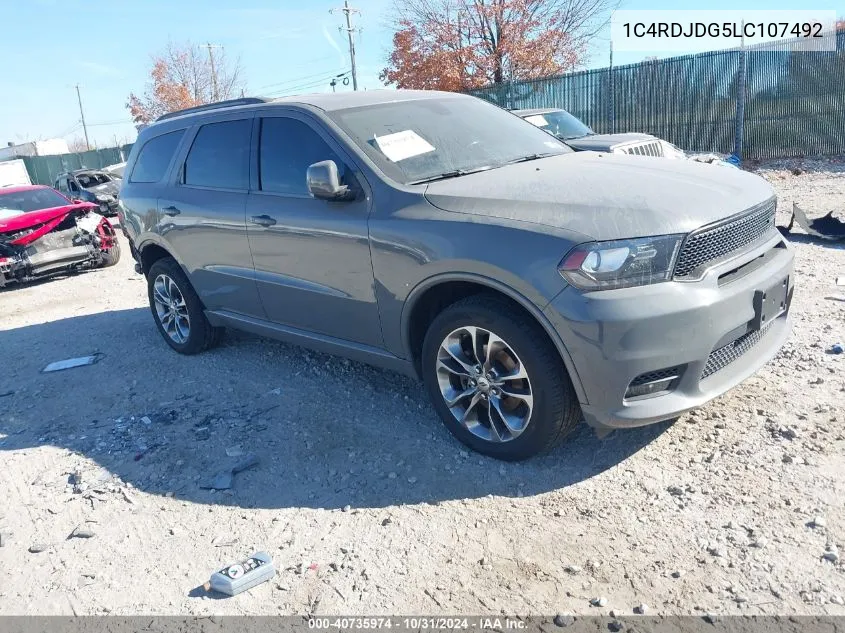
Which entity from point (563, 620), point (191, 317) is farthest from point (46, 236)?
point (563, 620)

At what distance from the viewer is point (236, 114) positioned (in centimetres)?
495

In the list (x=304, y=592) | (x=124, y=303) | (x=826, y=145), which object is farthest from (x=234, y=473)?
(x=826, y=145)

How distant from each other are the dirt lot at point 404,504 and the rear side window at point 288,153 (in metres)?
1.44

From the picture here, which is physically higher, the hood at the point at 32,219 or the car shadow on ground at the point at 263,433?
the hood at the point at 32,219

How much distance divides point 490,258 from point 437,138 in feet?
4.26

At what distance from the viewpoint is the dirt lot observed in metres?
2.73

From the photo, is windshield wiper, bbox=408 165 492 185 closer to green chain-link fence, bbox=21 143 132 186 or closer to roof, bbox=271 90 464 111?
roof, bbox=271 90 464 111

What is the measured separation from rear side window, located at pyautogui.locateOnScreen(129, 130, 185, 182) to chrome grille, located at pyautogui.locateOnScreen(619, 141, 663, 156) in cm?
624

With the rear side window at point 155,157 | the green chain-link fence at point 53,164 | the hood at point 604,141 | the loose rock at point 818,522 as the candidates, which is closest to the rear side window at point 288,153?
the rear side window at point 155,157

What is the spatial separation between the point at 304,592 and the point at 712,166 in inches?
126

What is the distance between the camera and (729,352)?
11.0ft

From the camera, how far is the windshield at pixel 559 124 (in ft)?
37.4

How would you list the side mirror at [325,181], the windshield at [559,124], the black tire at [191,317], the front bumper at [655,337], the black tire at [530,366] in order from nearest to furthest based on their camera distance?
the front bumper at [655,337] < the black tire at [530,366] < the side mirror at [325,181] < the black tire at [191,317] < the windshield at [559,124]

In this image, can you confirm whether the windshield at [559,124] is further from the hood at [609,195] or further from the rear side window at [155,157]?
the hood at [609,195]
